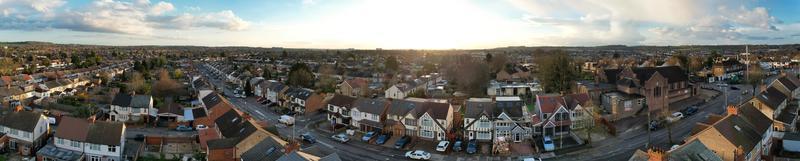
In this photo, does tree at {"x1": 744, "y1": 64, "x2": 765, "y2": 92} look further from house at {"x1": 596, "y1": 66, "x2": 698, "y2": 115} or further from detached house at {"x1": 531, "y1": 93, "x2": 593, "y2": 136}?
detached house at {"x1": 531, "y1": 93, "x2": 593, "y2": 136}

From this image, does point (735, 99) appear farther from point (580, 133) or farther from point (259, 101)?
point (259, 101)

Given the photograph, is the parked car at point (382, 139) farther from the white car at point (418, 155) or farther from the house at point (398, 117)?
the white car at point (418, 155)

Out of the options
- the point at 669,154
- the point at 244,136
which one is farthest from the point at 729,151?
the point at 244,136

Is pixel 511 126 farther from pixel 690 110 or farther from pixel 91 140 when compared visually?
pixel 91 140

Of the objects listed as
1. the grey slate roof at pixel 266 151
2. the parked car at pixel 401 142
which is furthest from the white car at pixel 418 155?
the grey slate roof at pixel 266 151

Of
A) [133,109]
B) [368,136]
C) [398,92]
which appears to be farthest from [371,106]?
[133,109]
